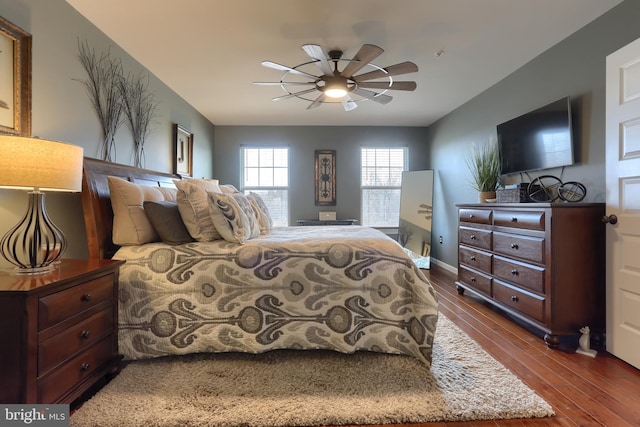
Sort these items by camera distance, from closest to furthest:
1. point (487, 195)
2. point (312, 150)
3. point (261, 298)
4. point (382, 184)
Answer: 1. point (261, 298)
2. point (487, 195)
3. point (312, 150)
4. point (382, 184)

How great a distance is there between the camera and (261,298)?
6.22 feet

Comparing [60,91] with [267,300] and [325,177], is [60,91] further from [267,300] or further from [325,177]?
[325,177]

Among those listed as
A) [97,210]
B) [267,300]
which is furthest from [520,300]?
[97,210]

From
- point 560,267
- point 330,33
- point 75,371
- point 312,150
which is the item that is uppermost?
point 330,33

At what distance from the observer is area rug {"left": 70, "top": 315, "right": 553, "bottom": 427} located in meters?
1.43

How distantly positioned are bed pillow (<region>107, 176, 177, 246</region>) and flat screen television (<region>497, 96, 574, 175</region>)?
3320 mm

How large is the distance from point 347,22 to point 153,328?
8.37 feet

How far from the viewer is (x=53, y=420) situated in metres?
1.28

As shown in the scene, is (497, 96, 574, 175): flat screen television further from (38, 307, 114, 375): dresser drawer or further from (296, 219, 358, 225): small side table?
(38, 307, 114, 375): dresser drawer

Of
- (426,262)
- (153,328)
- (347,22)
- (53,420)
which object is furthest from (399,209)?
(53,420)

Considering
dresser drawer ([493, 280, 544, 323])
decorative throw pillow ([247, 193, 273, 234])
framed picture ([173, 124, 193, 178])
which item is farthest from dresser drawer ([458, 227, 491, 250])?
framed picture ([173, 124, 193, 178])

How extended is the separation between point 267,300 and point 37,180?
1286 mm

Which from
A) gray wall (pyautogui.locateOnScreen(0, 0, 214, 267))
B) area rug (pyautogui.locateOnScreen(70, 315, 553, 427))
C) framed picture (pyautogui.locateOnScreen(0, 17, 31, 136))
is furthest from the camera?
gray wall (pyautogui.locateOnScreen(0, 0, 214, 267))

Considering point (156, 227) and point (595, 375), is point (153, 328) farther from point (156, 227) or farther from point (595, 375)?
point (595, 375)
